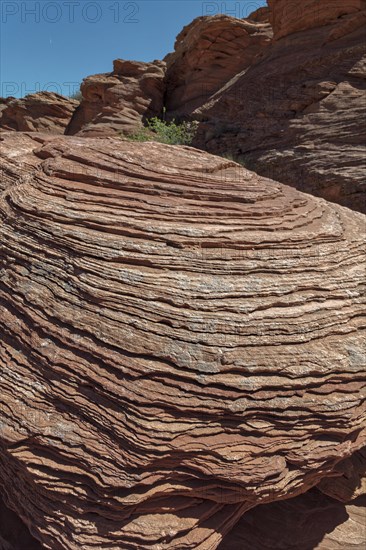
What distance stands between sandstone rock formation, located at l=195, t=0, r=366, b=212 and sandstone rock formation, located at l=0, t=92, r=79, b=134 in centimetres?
1231

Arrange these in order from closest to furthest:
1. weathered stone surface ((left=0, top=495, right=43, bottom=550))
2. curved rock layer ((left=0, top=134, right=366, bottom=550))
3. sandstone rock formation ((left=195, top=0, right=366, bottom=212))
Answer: curved rock layer ((left=0, top=134, right=366, bottom=550))
weathered stone surface ((left=0, top=495, right=43, bottom=550))
sandstone rock formation ((left=195, top=0, right=366, bottom=212))

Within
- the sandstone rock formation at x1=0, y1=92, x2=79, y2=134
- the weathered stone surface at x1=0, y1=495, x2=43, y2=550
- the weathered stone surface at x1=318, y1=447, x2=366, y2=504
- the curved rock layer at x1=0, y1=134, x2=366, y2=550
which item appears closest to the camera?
the curved rock layer at x1=0, y1=134, x2=366, y2=550

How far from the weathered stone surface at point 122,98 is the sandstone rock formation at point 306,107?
569cm

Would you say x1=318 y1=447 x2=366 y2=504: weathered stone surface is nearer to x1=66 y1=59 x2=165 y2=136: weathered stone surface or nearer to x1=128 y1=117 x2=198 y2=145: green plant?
x1=128 y1=117 x2=198 y2=145: green plant

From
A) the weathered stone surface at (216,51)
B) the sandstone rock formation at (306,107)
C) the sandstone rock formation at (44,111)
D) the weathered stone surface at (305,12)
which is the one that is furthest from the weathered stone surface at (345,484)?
the sandstone rock formation at (44,111)

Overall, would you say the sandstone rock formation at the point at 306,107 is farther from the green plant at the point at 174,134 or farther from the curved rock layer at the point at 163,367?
the curved rock layer at the point at 163,367

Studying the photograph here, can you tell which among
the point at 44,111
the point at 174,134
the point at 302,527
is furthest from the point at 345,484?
the point at 44,111

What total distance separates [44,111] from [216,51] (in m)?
11.6

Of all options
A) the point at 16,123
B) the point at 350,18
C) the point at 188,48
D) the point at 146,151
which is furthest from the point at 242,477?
the point at 16,123

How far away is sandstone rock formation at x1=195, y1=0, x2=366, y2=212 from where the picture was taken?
30.4 feet

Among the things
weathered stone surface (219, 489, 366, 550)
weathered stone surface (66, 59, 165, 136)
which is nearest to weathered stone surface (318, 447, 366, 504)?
weathered stone surface (219, 489, 366, 550)

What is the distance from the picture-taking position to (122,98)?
1998 cm

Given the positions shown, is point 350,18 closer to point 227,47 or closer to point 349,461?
point 227,47

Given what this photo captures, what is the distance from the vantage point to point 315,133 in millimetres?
10117
